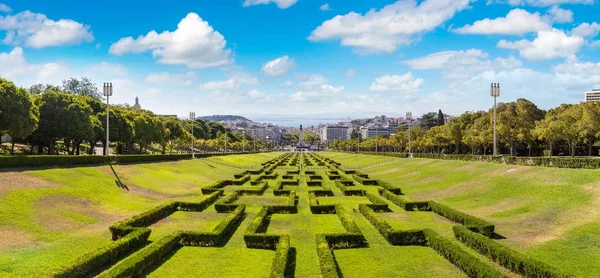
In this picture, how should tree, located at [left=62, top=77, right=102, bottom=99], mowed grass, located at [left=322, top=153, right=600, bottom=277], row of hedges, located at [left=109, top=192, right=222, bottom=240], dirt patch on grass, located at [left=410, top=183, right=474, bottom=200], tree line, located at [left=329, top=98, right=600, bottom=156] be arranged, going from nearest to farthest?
mowed grass, located at [left=322, top=153, right=600, bottom=277] < row of hedges, located at [left=109, top=192, right=222, bottom=240] < dirt patch on grass, located at [left=410, top=183, right=474, bottom=200] < tree line, located at [left=329, top=98, right=600, bottom=156] < tree, located at [left=62, top=77, right=102, bottom=99]

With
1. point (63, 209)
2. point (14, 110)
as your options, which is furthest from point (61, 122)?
point (63, 209)

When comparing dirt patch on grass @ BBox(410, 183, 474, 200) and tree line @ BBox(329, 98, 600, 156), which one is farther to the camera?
tree line @ BBox(329, 98, 600, 156)

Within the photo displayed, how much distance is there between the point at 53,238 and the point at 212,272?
886 centimetres

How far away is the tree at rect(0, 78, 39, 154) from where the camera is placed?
42875 millimetres

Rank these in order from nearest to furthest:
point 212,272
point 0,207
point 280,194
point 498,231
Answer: point 212,272, point 0,207, point 498,231, point 280,194

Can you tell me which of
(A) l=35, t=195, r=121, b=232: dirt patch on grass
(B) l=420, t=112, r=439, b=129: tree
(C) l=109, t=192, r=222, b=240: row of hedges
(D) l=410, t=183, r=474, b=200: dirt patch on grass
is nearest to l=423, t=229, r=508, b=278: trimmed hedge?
(C) l=109, t=192, r=222, b=240: row of hedges

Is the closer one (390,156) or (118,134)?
(118,134)

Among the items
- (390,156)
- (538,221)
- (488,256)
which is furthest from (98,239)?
(390,156)

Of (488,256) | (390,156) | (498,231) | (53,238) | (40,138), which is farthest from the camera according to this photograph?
(390,156)

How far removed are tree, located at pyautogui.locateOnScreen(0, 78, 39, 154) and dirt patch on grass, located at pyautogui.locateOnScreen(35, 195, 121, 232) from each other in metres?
23.0

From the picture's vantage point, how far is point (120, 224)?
21.5 metres

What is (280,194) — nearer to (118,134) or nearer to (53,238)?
(53,238)

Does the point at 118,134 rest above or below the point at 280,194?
above

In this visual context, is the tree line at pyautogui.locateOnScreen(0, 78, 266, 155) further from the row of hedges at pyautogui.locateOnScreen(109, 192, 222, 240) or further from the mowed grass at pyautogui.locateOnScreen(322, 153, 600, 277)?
the mowed grass at pyautogui.locateOnScreen(322, 153, 600, 277)
